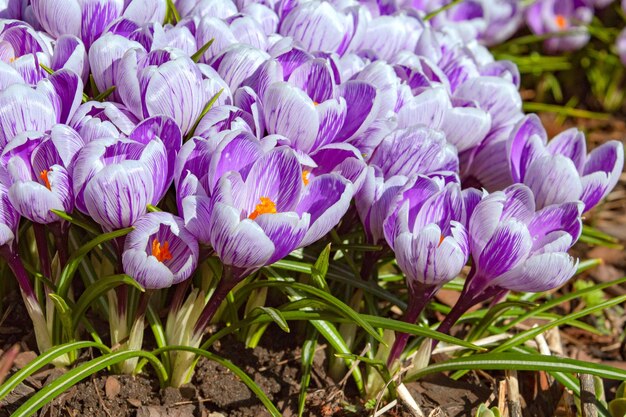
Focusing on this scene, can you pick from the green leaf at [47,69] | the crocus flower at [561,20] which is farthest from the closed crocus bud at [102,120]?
the crocus flower at [561,20]

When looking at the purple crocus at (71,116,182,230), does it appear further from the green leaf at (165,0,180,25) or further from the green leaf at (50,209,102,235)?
the green leaf at (165,0,180,25)

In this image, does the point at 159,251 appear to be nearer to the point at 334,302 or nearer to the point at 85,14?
the point at 334,302

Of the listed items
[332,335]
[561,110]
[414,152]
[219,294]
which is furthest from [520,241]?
[561,110]

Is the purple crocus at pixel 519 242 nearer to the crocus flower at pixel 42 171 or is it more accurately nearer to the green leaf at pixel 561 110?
the crocus flower at pixel 42 171

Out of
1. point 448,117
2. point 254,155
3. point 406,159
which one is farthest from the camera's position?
point 448,117

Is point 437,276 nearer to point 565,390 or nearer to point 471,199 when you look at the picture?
point 471,199

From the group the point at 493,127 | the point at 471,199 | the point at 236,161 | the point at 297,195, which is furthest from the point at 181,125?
the point at 493,127
